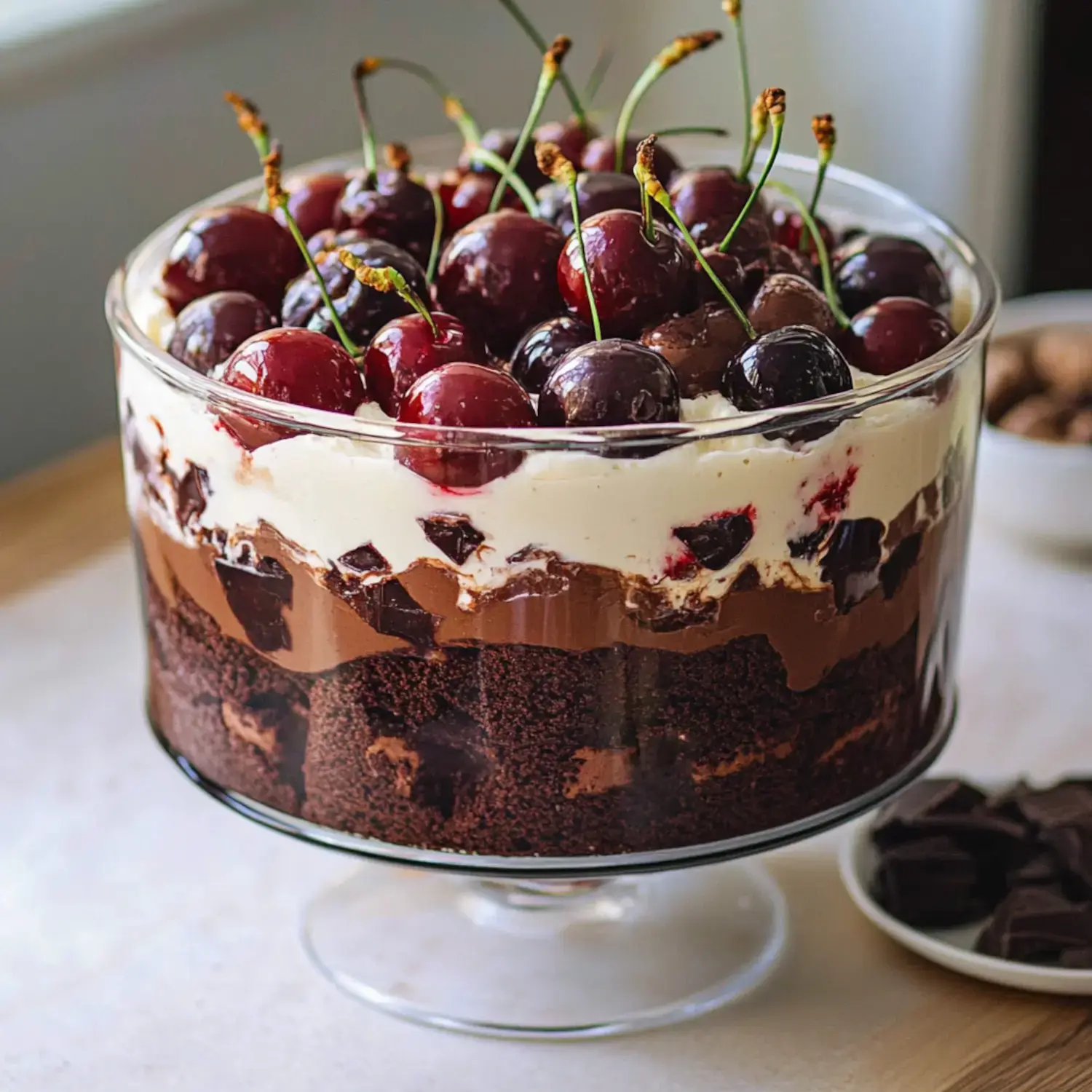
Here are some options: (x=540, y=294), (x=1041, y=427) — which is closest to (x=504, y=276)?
(x=540, y=294)

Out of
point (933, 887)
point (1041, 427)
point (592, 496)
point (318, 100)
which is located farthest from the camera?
point (318, 100)

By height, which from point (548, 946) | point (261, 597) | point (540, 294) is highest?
point (540, 294)

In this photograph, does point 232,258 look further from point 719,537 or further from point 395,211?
point 719,537

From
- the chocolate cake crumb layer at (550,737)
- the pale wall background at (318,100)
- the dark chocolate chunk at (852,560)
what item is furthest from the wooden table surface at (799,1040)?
the pale wall background at (318,100)

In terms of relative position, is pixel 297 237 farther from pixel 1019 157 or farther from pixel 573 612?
pixel 1019 157

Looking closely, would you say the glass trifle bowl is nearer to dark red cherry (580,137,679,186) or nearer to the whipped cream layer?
the whipped cream layer

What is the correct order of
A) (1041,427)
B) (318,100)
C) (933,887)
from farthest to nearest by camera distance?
(318,100) → (1041,427) → (933,887)
